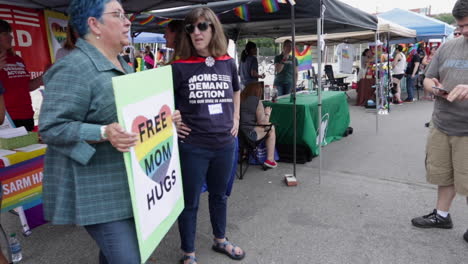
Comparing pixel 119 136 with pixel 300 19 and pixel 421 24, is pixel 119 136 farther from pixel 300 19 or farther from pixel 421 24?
pixel 421 24

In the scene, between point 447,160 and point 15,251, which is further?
point 447,160

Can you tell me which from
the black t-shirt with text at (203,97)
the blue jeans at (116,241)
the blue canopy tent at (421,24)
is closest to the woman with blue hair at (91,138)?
the blue jeans at (116,241)

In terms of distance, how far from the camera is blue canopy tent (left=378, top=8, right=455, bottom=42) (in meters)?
11.6

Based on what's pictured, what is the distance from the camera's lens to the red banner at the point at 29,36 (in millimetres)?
3799

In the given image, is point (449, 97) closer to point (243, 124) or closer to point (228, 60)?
point (228, 60)

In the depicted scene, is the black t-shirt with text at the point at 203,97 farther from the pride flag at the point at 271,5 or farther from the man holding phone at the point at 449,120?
the pride flag at the point at 271,5

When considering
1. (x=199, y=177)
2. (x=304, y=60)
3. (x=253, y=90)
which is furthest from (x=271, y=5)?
(x=304, y=60)

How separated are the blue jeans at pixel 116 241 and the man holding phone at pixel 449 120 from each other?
221 cm

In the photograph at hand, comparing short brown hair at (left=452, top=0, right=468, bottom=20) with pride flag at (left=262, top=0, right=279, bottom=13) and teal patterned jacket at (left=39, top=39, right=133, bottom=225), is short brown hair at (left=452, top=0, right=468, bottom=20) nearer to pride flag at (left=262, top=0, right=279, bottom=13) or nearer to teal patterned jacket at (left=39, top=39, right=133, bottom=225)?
pride flag at (left=262, top=0, right=279, bottom=13)

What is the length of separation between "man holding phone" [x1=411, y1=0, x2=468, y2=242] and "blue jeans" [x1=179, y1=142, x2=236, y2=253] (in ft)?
5.30

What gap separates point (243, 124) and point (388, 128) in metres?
4.17

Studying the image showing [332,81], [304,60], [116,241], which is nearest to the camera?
[116,241]

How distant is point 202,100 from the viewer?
2.03 metres

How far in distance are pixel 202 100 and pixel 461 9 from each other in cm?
186
